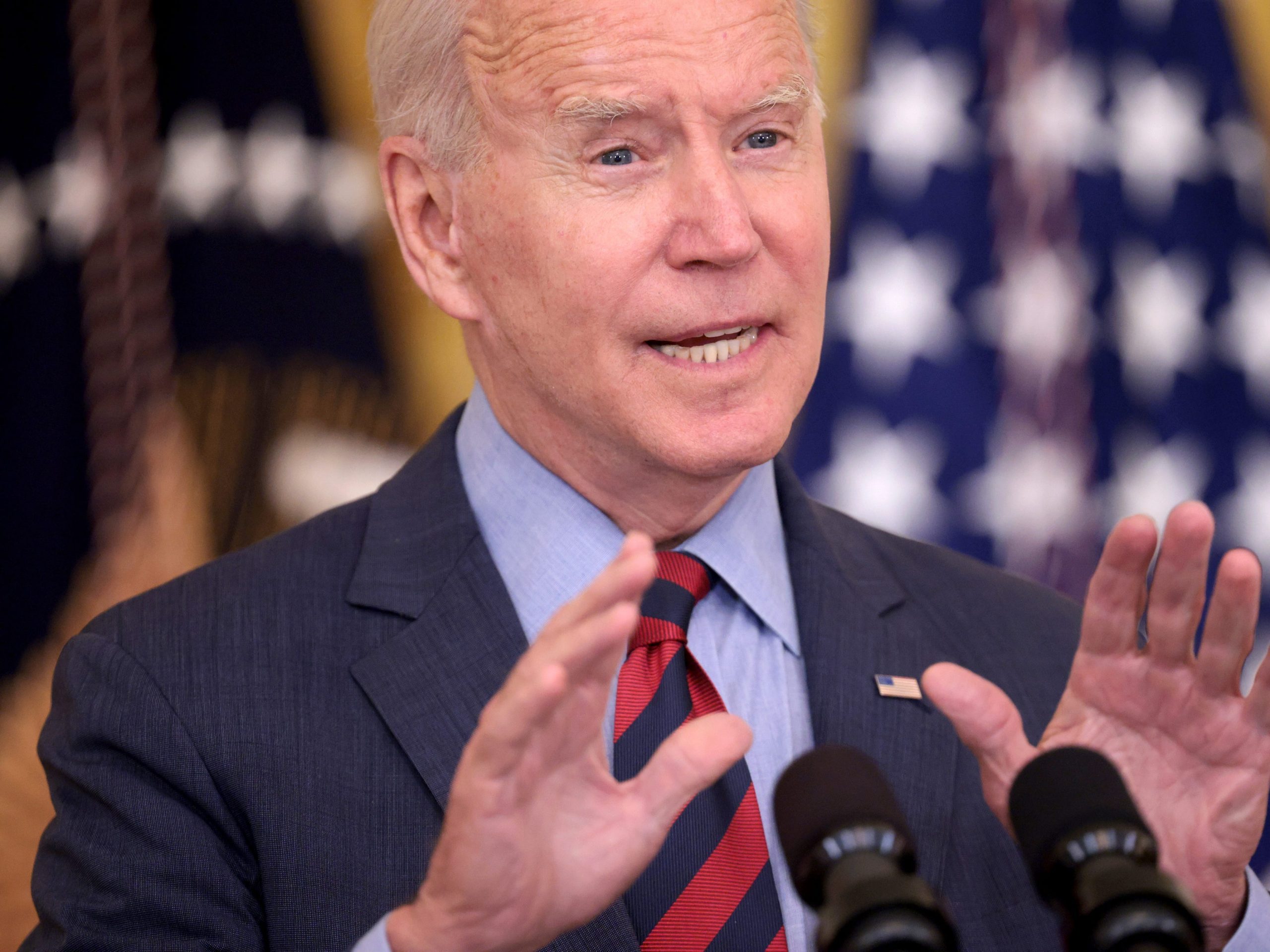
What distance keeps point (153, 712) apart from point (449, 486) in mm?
475

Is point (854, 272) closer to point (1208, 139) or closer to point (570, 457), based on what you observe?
point (1208, 139)

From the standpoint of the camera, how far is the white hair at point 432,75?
1.71 m

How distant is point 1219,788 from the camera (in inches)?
54.4

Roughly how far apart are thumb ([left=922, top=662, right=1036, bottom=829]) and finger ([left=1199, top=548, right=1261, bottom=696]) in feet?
0.65

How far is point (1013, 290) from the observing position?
303 centimetres

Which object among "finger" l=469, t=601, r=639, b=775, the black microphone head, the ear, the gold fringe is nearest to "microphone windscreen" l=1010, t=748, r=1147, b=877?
the black microphone head

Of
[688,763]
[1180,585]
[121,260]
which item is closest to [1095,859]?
[688,763]

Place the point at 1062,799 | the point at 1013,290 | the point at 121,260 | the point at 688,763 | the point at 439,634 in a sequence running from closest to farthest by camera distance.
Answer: the point at 1062,799
the point at 688,763
the point at 439,634
the point at 121,260
the point at 1013,290

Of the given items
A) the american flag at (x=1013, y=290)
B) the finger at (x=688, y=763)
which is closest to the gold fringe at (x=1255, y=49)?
the american flag at (x=1013, y=290)

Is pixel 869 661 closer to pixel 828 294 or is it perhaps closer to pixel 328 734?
pixel 328 734

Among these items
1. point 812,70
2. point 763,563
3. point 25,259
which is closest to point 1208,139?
point 812,70

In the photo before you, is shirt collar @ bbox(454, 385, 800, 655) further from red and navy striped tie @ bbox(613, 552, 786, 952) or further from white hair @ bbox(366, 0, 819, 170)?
white hair @ bbox(366, 0, 819, 170)

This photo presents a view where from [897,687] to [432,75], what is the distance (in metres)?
1.00

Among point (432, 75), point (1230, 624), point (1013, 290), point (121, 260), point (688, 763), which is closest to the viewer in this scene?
point (688, 763)
